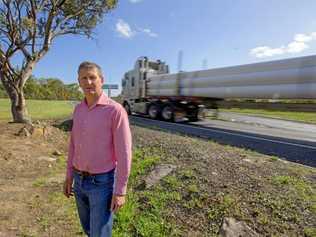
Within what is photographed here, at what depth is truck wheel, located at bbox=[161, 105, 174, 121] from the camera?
1788 centimetres

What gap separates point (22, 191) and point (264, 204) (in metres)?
3.68

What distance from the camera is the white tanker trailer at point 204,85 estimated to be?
34.6ft

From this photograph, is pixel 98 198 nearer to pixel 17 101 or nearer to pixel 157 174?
pixel 157 174

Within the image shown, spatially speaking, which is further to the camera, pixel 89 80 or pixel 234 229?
pixel 234 229

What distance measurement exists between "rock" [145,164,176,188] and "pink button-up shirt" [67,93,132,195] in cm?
241

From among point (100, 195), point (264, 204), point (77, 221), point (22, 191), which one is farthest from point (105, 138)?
point (22, 191)

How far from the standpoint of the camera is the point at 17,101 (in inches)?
441

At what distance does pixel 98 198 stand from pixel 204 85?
13.8 meters

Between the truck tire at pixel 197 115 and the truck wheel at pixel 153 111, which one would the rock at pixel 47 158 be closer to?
the truck tire at pixel 197 115

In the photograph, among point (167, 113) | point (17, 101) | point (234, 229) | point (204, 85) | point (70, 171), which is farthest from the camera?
point (167, 113)

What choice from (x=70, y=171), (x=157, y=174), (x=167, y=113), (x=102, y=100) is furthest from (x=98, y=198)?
(x=167, y=113)

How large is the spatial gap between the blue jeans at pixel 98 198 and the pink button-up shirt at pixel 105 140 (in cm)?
8

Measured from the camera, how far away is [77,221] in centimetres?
386

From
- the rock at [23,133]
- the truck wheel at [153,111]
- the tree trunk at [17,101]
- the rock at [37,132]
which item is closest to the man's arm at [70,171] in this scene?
the rock at [23,133]
